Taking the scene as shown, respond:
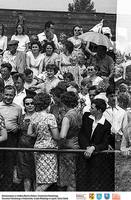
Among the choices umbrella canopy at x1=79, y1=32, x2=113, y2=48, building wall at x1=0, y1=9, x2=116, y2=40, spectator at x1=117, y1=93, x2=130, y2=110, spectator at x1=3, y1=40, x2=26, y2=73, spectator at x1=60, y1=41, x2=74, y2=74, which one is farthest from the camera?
spectator at x1=60, y1=41, x2=74, y2=74

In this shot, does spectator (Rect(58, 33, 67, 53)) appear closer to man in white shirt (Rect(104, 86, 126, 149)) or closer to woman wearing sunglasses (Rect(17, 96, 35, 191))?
man in white shirt (Rect(104, 86, 126, 149))

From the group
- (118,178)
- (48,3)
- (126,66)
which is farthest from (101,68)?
(118,178)

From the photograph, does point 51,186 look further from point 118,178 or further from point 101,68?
point 101,68

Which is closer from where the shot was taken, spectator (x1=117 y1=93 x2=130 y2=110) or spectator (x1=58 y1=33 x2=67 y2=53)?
spectator (x1=117 y1=93 x2=130 y2=110)

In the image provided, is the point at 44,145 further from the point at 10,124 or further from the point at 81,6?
the point at 81,6

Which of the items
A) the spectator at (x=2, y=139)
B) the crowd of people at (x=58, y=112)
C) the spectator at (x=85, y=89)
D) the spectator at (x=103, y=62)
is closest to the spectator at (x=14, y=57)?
the crowd of people at (x=58, y=112)

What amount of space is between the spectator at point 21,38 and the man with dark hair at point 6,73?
12.3 inches

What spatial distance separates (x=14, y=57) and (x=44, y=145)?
156 centimetres

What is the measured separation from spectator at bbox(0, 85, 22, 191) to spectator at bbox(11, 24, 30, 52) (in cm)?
76

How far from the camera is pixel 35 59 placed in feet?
20.4

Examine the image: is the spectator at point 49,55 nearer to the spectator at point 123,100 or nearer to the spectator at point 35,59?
the spectator at point 35,59

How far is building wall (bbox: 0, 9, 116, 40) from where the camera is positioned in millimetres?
5412

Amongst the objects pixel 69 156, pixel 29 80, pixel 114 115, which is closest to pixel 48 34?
pixel 29 80

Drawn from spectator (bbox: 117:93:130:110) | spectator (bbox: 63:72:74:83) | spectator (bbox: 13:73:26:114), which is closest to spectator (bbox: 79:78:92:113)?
spectator (bbox: 63:72:74:83)
